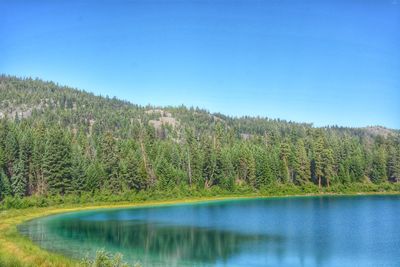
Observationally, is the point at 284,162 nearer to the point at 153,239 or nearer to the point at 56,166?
the point at 56,166

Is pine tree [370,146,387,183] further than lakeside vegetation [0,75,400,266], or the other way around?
pine tree [370,146,387,183]

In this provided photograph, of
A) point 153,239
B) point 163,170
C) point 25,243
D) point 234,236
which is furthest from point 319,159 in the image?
point 25,243

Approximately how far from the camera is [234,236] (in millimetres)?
43188

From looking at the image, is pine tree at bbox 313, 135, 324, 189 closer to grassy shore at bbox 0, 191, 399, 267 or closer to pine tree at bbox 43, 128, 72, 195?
grassy shore at bbox 0, 191, 399, 267

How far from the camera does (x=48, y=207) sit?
73.6 metres

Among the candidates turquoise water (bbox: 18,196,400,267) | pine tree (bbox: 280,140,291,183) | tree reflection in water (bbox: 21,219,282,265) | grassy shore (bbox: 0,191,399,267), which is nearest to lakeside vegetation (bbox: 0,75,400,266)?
pine tree (bbox: 280,140,291,183)

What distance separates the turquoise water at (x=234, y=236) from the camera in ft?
106

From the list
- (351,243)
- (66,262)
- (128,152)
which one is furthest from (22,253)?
(128,152)

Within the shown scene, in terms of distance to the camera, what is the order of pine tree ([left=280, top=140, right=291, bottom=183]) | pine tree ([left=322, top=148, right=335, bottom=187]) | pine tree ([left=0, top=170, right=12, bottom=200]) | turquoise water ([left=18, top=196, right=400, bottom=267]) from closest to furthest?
turquoise water ([left=18, top=196, right=400, bottom=267])
pine tree ([left=0, top=170, right=12, bottom=200])
pine tree ([left=322, top=148, right=335, bottom=187])
pine tree ([left=280, top=140, right=291, bottom=183])

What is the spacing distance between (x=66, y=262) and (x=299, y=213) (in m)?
42.5

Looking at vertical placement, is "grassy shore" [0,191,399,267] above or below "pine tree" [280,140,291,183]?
below

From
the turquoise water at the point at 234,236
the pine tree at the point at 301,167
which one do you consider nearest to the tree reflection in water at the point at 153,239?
the turquoise water at the point at 234,236

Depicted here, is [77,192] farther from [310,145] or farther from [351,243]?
[310,145]

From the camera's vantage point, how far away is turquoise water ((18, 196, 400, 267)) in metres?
32.2
